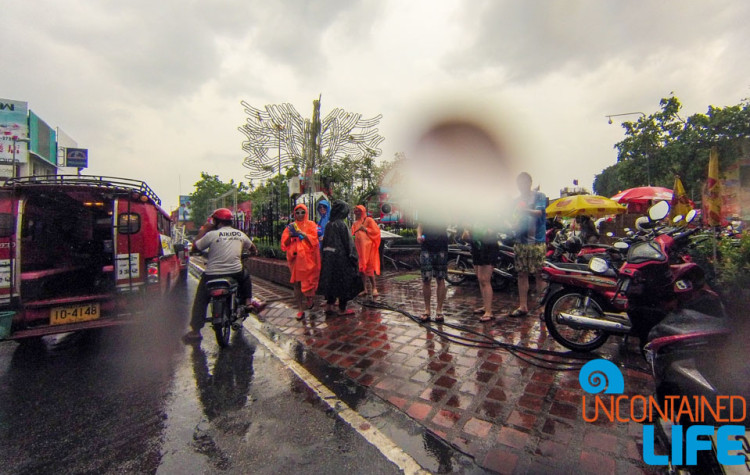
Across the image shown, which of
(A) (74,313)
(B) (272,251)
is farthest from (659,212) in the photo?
(B) (272,251)

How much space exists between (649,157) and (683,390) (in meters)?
23.2

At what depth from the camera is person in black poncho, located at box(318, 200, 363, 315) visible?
4.99 meters

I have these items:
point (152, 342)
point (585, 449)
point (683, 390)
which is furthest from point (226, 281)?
point (683, 390)

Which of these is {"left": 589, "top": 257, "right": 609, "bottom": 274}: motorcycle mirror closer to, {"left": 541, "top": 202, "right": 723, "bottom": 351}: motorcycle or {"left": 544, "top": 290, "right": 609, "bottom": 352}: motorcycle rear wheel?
{"left": 541, "top": 202, "right": 723, "bottom": 351}: motorcycle

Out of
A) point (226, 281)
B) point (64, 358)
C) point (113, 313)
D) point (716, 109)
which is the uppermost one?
point (716, 109)

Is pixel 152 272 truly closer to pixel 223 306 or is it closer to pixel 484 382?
pixel 223 306

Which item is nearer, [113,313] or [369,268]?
[113,313]

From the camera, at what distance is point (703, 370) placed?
1595 millimetres

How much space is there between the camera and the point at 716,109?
56.0 feet

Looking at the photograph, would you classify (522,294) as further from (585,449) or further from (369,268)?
(585,449)

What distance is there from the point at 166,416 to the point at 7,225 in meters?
2.99

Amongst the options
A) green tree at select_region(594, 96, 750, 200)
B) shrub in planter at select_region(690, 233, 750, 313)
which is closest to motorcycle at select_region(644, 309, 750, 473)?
shrub in planter at select_region(690, 233, 750, 313)

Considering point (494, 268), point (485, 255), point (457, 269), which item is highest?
point (485, 255)

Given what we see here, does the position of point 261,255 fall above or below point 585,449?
above
